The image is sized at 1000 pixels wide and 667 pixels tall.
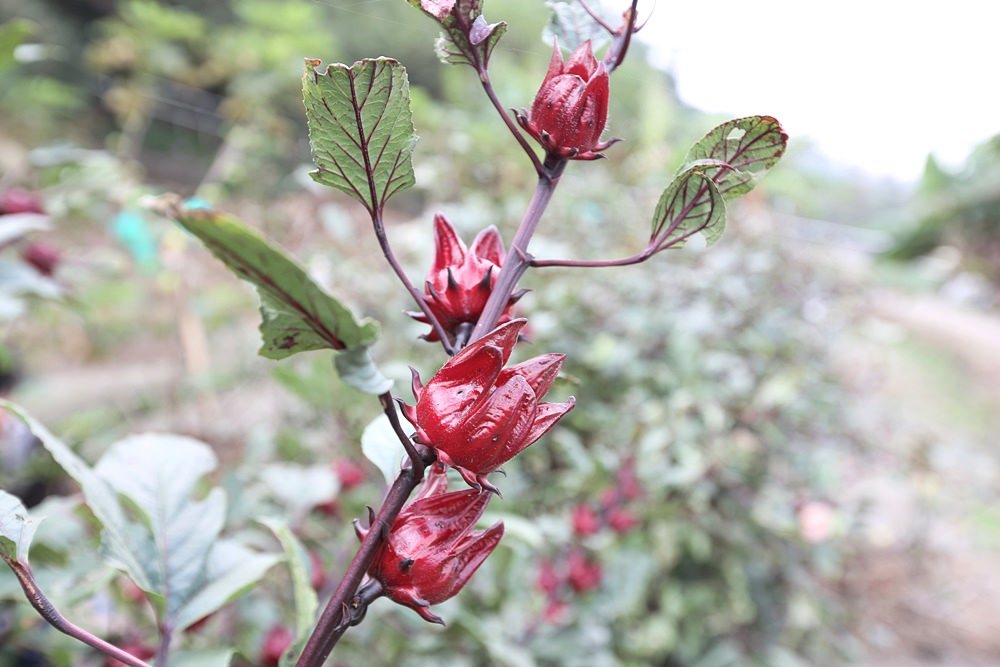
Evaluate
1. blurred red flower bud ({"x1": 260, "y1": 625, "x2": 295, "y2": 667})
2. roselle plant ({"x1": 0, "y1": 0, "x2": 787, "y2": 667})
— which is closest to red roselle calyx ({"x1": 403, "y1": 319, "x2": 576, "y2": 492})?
roselle plant ({"x1": 0, "y1": 0, "x2": 787, "y2": 667})

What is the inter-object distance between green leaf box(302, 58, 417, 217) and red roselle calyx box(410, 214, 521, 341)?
0.14 ft

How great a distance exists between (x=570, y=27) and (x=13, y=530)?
1.04 ft

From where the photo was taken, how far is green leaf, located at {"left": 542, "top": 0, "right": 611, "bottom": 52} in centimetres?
32

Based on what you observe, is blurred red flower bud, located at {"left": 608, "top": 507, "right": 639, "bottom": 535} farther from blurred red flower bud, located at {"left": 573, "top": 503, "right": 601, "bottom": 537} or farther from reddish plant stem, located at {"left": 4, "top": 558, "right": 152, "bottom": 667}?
reddish plant stem, located at {"left": 4, "top": 558, "right": 152, "bottom": 667}

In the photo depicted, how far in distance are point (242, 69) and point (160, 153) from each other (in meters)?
1.84

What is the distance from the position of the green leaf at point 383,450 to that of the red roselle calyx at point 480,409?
6 centimetres

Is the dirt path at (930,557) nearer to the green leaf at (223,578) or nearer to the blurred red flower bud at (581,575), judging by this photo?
the blurred red flower bud at (581,575)

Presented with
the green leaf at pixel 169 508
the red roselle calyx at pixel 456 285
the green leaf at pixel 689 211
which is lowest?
the green leaf at pixel 169 508

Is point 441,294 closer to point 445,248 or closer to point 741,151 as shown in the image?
point 445,248

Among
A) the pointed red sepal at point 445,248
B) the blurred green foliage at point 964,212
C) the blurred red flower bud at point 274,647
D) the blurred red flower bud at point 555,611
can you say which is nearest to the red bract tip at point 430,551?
the pointed red sepal at point 445,248

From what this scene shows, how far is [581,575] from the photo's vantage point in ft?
2.90

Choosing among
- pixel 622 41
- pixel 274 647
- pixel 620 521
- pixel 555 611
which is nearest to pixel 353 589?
pixel 622 41

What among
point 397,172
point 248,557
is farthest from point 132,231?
point 397,172

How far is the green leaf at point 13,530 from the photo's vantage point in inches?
9.8
